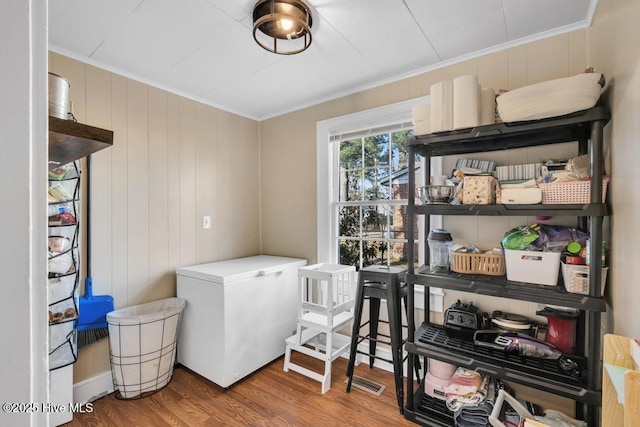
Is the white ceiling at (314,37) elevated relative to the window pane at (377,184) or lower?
elevated

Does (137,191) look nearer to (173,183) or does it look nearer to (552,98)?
(173,183)

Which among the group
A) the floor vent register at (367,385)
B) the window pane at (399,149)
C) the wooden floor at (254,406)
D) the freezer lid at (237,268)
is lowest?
the wooden floor at (254,406)

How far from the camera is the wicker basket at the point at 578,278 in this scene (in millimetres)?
1323

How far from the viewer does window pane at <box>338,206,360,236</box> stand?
2.62 metres

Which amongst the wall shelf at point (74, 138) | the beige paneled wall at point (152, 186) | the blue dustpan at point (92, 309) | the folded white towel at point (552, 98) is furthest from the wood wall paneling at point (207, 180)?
the folded white towel at point (552, 98)

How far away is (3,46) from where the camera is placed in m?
0.36

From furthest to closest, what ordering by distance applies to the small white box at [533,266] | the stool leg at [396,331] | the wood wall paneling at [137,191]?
the wood wall paneling at [137,191] < the stool leg at [396,331] < the small white box at [533,266]

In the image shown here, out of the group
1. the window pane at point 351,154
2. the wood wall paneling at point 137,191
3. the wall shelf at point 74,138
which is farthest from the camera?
the window pane at point 351,154

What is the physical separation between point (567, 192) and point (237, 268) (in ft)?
6.90

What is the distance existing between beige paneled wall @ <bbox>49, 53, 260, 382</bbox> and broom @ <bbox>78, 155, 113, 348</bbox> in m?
0.04

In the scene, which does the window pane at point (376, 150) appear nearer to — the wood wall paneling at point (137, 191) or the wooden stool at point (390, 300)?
the wooden stool at point (390, 300)

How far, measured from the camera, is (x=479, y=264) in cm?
167

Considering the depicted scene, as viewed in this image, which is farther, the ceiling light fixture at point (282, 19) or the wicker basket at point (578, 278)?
the ceiling light fixture at point (282, 19)

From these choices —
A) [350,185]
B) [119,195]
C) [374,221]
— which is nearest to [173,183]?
[119,195]
